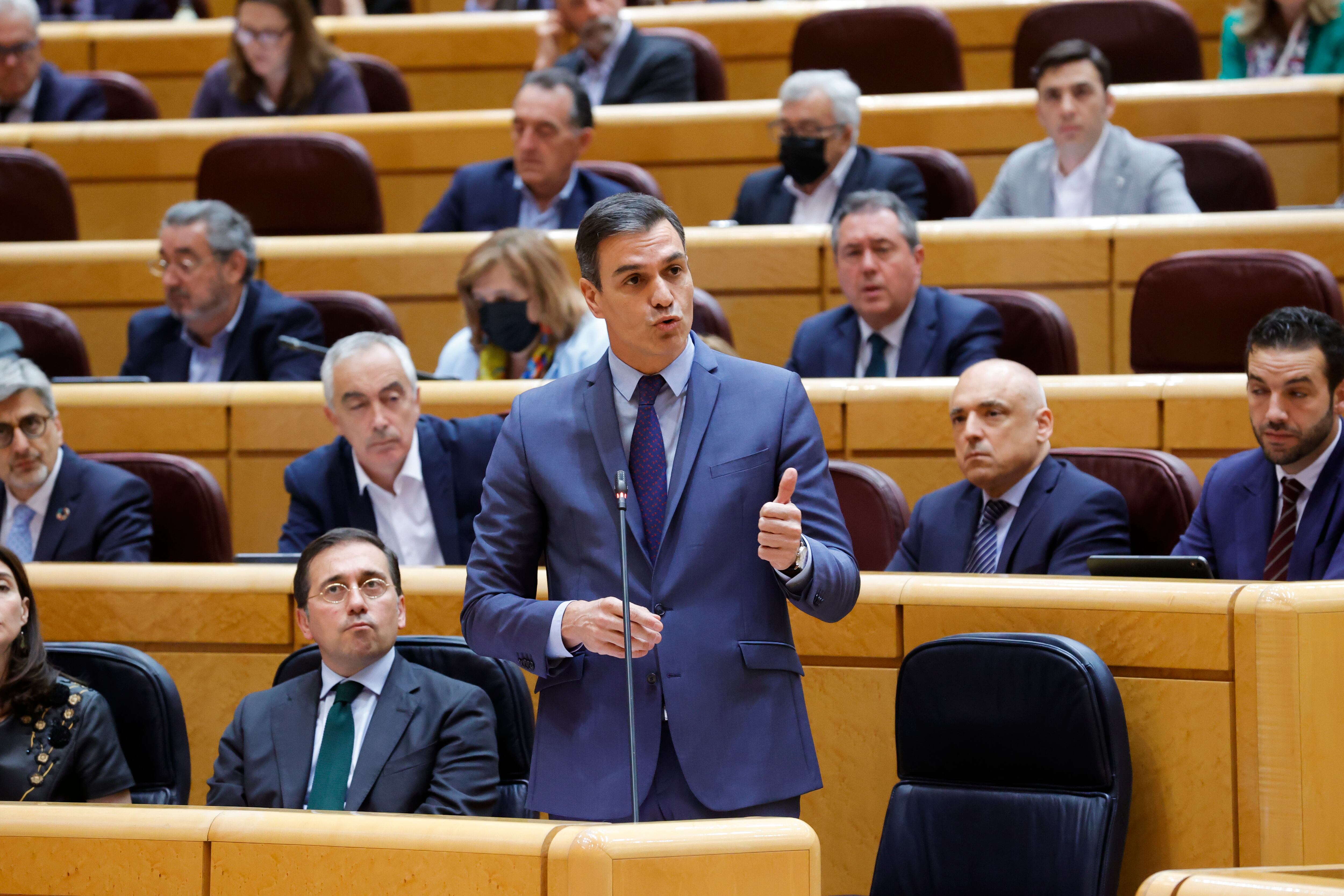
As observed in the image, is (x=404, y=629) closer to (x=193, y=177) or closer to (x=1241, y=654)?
(x=1241, y=654)

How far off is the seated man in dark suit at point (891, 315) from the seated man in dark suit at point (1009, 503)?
0.28 meters

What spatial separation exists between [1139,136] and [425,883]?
189 centimetres

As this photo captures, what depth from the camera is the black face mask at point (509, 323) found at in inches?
72.0

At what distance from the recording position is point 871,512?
1.48 m

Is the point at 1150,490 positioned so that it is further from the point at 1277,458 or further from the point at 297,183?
the point at 297,183

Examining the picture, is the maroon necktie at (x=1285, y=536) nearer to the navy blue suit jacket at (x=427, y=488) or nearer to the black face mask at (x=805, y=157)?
the navy blue suit jacket at (x=427, y=488)

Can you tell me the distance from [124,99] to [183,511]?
1.39m

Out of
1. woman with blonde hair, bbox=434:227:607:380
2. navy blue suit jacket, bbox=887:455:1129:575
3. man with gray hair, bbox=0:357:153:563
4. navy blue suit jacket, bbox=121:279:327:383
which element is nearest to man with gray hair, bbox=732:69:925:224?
woman with blonde hair, bbox=434:227:607:380

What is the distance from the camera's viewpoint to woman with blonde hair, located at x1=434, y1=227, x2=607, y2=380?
1820 millimetres

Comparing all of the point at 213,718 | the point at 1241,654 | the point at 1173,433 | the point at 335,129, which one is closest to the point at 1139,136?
the point at 1173,433

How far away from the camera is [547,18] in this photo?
2.72 m

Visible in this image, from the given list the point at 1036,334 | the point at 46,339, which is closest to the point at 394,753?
the point at 1036,334

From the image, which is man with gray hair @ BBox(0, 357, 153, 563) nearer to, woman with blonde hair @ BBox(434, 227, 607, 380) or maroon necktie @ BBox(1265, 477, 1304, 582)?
woman with blonde hair @ BBox(434, 227, 607, 380)

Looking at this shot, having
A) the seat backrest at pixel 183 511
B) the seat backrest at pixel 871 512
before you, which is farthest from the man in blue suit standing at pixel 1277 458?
the seat backrest at pixel 183 511
